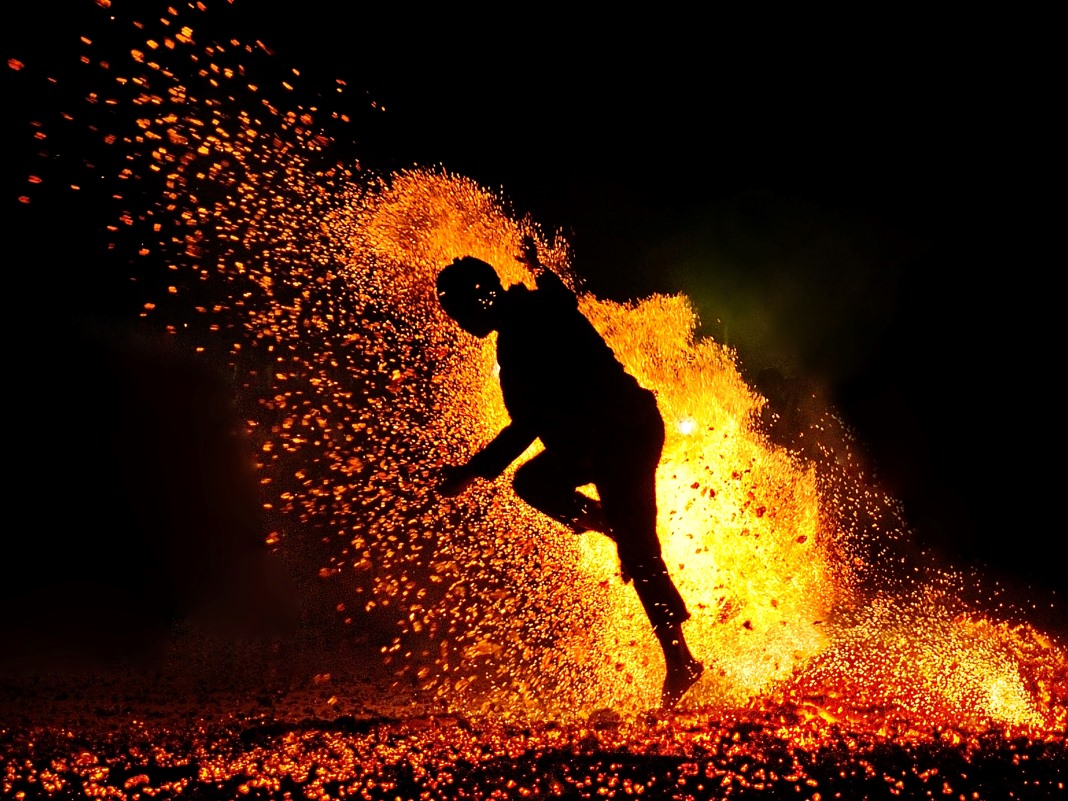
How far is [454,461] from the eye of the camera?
11.9 feet

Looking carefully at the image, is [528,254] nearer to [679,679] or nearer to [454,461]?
[454,461]

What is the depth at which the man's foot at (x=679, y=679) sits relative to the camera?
238 cm

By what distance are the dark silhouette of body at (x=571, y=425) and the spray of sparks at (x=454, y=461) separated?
0.45 metres

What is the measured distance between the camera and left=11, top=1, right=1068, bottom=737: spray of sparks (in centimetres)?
268

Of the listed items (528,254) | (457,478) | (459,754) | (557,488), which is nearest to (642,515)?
(557,488)

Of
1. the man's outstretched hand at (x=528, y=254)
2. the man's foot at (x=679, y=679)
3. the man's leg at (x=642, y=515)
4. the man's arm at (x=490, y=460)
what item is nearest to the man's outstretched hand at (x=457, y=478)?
the man's arm at (x=490, y=460)

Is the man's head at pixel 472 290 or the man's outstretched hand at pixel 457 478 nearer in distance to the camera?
the man's outstretched hand at pixel 457 478

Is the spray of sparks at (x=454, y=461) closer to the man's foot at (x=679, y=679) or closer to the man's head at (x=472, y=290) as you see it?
the man's foot at (x=679, y=679)

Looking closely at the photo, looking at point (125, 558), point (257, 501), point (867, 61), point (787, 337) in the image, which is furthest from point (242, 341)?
point (867, 61)

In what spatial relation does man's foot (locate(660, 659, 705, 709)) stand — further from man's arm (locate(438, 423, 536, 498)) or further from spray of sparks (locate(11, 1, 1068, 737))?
man's arm (locate(438, 423, 536, 498))

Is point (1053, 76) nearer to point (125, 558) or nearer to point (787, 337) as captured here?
point (787, 337)

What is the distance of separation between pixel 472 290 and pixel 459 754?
62.8 inches

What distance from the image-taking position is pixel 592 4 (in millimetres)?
3285

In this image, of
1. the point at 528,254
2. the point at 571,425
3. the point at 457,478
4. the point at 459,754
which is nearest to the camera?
the point at 459,754
